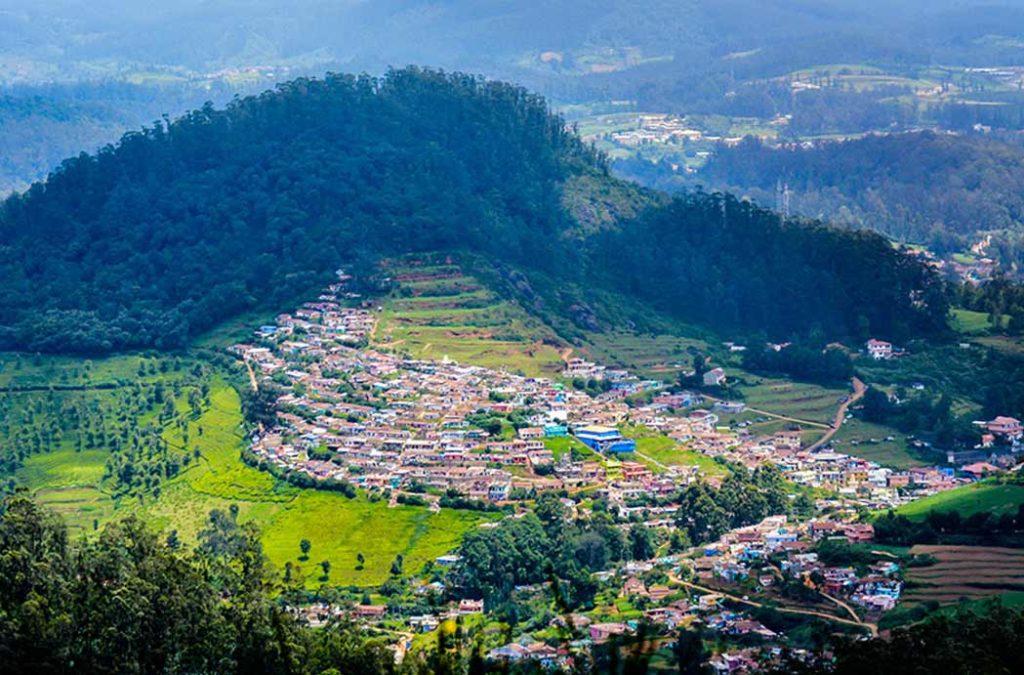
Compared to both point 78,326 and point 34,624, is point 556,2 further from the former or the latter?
point 34,624

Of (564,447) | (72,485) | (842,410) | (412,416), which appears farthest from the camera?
(842,410)

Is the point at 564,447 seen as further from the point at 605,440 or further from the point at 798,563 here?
the point at 798,563

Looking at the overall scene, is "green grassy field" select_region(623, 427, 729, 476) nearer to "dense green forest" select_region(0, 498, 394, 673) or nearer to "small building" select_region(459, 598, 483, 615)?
"small building" select_region(459, 598, 483, 615)

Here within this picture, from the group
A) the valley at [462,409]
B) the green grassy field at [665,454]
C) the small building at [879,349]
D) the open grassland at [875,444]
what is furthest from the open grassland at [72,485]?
the small building at [879,349]

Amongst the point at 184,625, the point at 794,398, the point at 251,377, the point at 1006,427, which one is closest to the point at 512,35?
the point at 794,398

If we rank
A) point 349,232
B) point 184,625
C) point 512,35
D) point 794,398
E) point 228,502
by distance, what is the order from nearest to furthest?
point 184,625, point 228,502, point 794,398, point 349,232, point 512,35

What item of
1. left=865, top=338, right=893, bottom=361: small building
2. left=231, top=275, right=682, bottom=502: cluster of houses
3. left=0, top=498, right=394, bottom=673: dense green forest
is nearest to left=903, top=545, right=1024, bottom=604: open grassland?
left=231, top=275, right=682, bottom=502: cluster of houses

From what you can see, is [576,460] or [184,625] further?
[576,460]

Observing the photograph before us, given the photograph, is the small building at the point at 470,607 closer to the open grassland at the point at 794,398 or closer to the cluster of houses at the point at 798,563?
the cluster of houses at the point at 798,563
